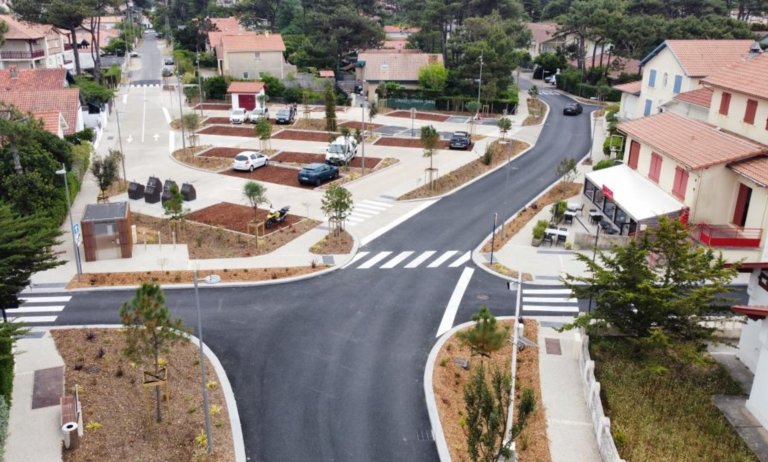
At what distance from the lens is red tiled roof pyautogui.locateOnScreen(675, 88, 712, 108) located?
140 ft

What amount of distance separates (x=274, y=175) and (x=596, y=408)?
104 feet

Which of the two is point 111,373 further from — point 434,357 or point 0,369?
point 434,357

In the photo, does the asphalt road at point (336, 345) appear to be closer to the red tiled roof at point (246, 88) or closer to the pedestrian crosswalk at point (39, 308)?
the pedestrian crosswalk at point (39, 308)

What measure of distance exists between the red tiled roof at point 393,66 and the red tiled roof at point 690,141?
41721 millimetres

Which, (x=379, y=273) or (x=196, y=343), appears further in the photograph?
(x=379, y=273)

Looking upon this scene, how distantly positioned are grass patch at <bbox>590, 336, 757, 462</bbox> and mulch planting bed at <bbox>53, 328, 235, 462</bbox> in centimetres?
1171

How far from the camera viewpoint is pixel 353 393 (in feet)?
68.1

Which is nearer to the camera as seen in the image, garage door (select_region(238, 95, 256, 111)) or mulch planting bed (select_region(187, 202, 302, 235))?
mulch planting bed (select_region(187, 202, 302, 235))

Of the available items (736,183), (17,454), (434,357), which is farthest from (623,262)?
(17,454)

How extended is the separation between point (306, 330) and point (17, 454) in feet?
33.8

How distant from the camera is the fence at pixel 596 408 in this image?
17281mm

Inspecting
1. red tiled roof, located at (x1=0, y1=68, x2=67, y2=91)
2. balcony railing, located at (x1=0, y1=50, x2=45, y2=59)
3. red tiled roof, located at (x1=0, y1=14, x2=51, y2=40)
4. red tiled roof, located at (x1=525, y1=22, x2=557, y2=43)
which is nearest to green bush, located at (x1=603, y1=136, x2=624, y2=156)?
red tiled roof, located at (x1=0, y1=68, x2=67, y2=91)

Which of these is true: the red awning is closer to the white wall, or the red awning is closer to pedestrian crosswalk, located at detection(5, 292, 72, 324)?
the white wall

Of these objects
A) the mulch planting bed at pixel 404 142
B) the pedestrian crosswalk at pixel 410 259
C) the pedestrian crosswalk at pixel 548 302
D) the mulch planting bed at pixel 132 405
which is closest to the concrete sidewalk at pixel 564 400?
the pedestrian crosswalk at pixel 548 302
